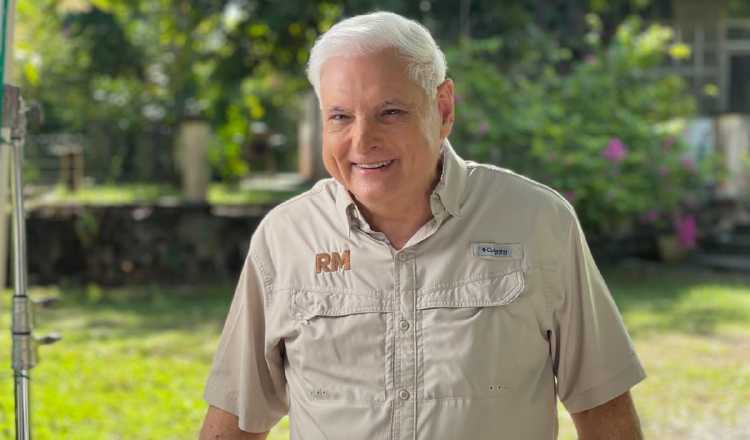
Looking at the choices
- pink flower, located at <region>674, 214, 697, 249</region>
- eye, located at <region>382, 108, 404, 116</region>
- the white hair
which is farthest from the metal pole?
pink flower, located at <region>674, 214, 697, 249</region>

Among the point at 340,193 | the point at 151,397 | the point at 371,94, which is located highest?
the point at 371,94

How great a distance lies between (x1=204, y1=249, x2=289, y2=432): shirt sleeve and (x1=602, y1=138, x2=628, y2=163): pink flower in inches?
354

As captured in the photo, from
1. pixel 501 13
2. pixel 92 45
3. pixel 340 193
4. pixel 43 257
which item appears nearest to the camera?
pixel 340 193

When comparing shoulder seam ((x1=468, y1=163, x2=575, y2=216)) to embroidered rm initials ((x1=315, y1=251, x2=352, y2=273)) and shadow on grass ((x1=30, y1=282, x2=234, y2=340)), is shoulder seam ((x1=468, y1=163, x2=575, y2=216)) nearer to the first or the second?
embroidered rm initials ((x1=315, y1=251, x2=352, y2=273))

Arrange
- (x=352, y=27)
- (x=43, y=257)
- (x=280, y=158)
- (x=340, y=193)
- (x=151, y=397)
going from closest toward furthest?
(x=352, y=27)
(x=340, y=193)
(x=151, y=397)
(x=43, y=257)
(x=280, y=158)

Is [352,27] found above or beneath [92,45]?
beneath

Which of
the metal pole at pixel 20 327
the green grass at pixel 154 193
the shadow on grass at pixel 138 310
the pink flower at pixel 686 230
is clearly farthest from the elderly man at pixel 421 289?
the green grass at pixel 154 193

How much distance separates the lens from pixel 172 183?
54.5ft

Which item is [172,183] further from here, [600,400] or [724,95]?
[600,400]

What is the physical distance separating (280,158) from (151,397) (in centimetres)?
1679

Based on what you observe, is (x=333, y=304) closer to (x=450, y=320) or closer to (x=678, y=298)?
(x=450, y=320)

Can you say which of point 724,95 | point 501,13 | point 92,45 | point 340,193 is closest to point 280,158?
point 92,45

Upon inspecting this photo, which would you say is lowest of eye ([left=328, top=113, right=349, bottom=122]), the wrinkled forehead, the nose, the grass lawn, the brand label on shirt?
the grass lawn

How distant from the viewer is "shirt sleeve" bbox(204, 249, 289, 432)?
2.11m
